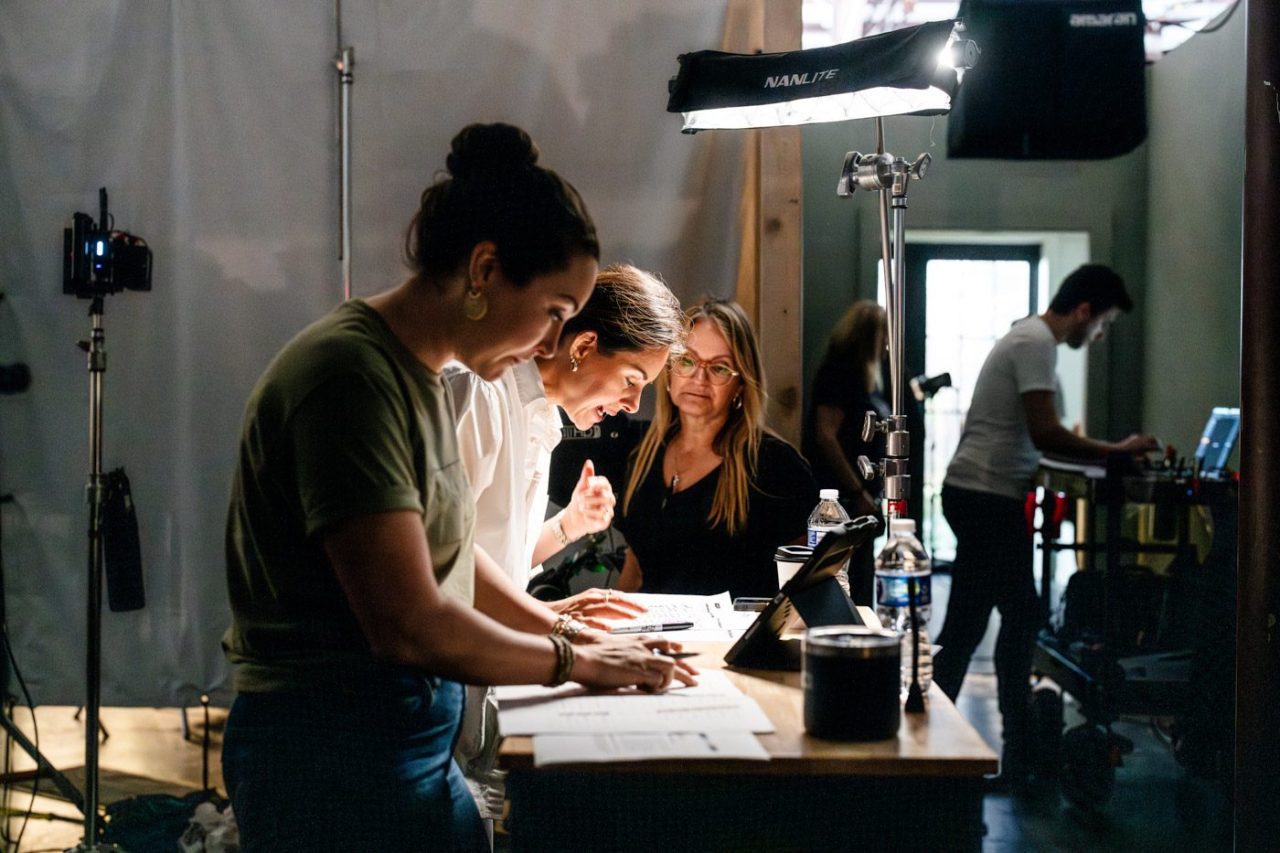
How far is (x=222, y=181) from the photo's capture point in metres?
3.24

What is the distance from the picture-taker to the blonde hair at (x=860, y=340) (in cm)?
434

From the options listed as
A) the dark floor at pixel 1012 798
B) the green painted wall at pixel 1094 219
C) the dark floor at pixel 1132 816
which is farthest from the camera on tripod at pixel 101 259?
the green painted wall at pixel 1094 219

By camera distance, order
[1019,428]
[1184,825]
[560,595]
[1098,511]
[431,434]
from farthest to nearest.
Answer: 1. [1098,511]
2. [1019,428]
3. [1184,825]
4. [560,595]
5. [431,434]

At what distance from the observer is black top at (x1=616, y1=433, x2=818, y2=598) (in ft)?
8.80

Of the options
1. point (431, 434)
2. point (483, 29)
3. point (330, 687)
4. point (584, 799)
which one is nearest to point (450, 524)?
point (431, 434)

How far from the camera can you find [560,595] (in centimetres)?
285

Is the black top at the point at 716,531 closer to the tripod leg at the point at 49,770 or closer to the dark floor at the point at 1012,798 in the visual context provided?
the dark floor at the point at 1012,798

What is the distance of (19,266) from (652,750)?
2880 millimetres

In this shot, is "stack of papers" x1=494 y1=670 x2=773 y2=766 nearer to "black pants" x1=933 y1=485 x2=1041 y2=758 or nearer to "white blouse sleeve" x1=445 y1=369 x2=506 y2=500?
"white blouse sleeve" x1=445 y1=369 x2=506 y2=500

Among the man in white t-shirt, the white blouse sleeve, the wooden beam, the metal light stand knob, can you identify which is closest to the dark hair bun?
the white blouse sleeve

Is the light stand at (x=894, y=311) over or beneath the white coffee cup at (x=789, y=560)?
over

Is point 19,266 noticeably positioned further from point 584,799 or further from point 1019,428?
point 1019,428

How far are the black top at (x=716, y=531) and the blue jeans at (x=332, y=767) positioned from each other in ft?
4.61

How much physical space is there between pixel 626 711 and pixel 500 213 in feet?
1.92
